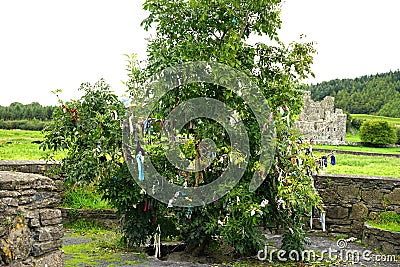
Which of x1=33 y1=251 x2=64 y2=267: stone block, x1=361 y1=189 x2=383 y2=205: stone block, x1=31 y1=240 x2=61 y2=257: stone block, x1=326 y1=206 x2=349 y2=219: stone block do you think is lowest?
x1=33 y1=251 x2=64 y2=267: stone block

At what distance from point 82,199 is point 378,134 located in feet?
61.6

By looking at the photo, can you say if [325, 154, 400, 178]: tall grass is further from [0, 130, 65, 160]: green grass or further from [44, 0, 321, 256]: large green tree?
[0, 130, 65, 160]: green grass

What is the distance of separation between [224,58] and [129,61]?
1617mm

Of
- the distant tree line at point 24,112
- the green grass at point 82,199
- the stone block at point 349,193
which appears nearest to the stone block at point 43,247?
the green grass at point 82,199

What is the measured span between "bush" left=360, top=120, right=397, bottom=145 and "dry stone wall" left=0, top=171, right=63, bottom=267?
72.5 feet

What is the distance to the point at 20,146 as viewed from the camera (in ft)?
47.6

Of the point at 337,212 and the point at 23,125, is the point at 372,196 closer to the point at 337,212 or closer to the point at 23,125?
the point at 337,212

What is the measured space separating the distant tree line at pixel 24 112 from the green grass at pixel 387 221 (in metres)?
9.63

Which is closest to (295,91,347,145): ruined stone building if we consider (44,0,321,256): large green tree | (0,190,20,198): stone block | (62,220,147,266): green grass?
(62,220,147,266): green grass

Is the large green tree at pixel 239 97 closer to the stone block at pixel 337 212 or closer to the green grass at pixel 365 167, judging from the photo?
the stone block at pixel 337 212

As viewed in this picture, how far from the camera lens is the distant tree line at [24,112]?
15.9m

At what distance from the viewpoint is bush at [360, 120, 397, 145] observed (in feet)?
86.2

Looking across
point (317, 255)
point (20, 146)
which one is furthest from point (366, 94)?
point (317, 255)

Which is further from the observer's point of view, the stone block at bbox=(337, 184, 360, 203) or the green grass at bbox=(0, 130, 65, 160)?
the green grass at bbox=(0, 130, 65, 160)
